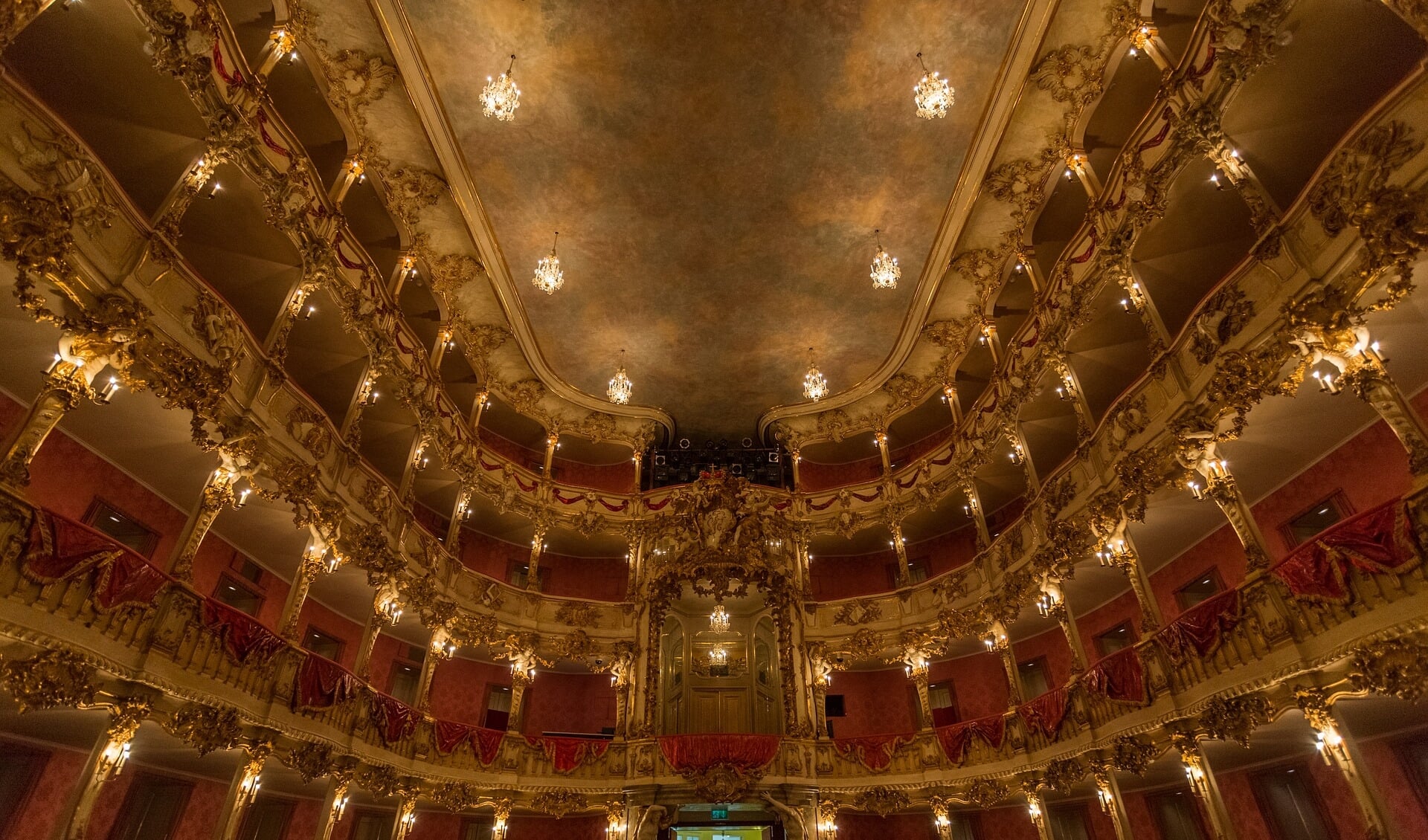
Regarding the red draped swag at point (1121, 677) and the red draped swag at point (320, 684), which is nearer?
the red draped swag at point (1121, 677)

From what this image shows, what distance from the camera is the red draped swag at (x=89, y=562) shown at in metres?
7.74

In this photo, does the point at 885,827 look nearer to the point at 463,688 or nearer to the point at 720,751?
the point at 720,751

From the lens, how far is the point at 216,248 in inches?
526

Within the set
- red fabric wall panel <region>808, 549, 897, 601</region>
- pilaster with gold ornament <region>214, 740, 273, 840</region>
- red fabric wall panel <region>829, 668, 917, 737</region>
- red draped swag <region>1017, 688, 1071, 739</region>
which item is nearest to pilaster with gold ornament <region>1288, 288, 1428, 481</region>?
red draped swag <region>1017, 688, 1071, 739</region>

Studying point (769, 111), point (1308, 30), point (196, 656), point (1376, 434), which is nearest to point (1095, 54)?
point (1308, 30)

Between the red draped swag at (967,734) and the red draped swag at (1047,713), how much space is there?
728 millimetres

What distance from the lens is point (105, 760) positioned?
28.6ft

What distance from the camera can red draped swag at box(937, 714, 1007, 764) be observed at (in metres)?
15.7

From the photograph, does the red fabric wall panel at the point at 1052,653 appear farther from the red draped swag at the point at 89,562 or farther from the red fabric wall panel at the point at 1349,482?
the red draped swag at the point at 89,562

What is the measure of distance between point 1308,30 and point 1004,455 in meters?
11.1

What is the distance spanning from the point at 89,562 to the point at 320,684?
17.3ft

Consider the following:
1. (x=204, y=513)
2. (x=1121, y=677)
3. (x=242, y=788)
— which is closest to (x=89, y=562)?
(x=204, y=513)

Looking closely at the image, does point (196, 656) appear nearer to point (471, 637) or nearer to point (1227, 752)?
point (471, 637)

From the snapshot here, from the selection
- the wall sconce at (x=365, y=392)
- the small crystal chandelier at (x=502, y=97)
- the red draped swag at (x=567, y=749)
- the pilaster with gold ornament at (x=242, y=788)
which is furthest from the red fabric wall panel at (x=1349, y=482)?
the wall sconce at (x=365, y=392)
